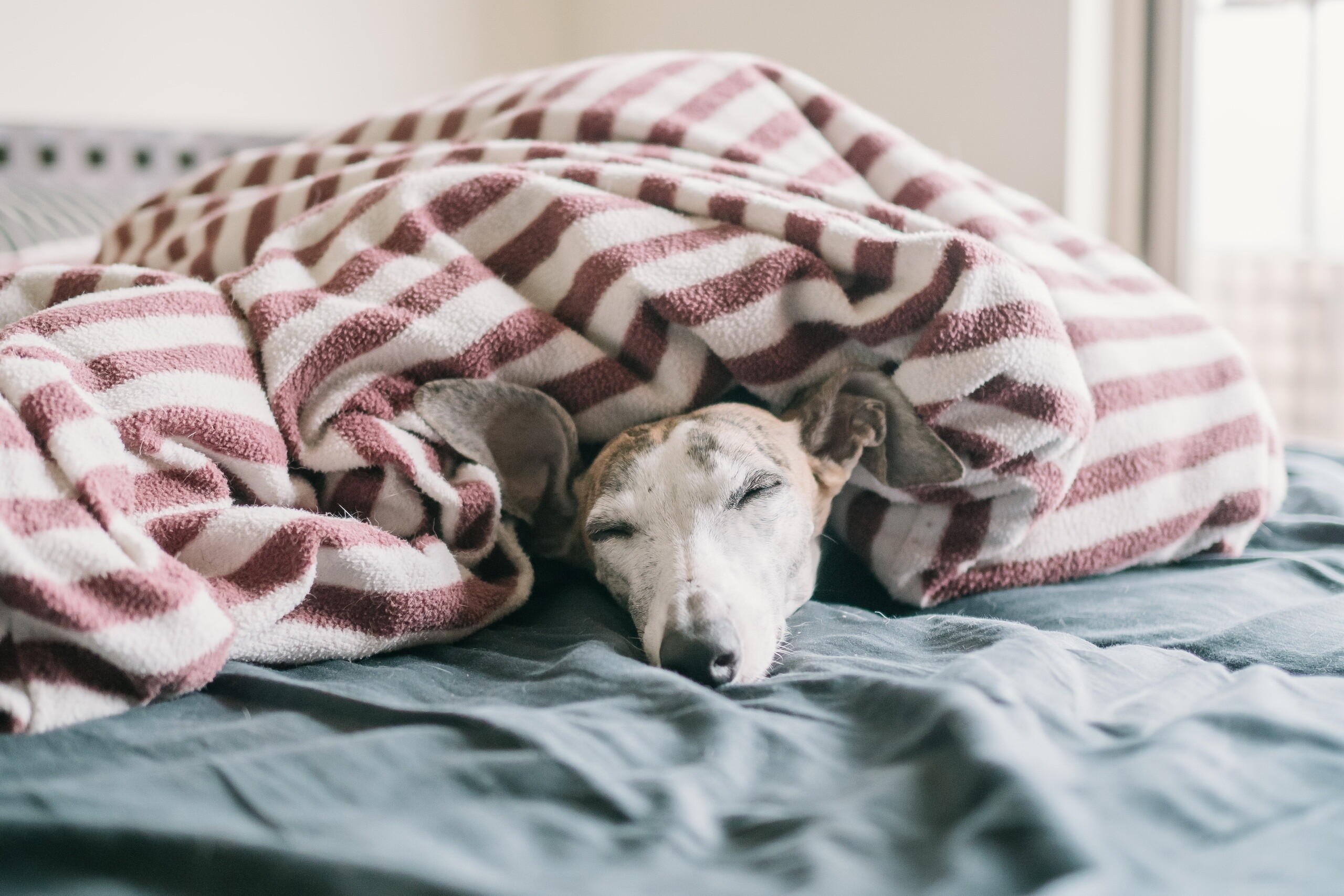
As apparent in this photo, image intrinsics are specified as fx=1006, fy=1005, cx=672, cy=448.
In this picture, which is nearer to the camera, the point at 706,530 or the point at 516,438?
the point at 706,530

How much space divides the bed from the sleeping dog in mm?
80

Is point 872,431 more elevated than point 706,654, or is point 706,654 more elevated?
point 872,431

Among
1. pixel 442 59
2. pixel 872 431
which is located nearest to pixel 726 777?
pixel 872 431

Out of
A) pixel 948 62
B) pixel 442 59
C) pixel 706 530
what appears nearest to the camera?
pixel 706 530

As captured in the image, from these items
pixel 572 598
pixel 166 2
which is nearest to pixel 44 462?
pixel 572 598

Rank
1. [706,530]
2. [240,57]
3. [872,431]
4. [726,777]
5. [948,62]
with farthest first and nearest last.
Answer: [240,57] → [948,62] → [872,431] → [706,530] → [726,777]

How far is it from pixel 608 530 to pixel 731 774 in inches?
19.3

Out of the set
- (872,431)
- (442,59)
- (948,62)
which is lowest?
(872,431)

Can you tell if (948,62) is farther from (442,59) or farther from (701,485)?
(701,485)

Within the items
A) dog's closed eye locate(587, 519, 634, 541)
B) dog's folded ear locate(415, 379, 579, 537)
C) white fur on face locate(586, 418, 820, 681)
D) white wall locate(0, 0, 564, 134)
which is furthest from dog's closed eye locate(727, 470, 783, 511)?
white wall locate(0, 0, 564, 134)

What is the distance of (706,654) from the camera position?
0.99m

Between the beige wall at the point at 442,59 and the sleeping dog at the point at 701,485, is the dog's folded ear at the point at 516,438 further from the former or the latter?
the beige wall at the point at 442,59

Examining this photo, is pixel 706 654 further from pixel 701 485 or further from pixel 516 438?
pixel 516 438

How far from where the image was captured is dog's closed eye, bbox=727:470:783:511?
1195mm
